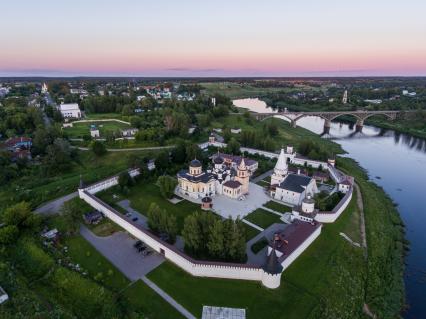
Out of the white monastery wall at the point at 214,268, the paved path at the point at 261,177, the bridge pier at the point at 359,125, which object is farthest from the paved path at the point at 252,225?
the bridge pier at the point at 359,125

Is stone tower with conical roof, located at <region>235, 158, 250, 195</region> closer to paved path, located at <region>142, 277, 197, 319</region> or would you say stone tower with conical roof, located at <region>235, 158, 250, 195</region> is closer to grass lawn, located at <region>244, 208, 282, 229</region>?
grass lawn, located at <region>244, 208, 282, 229</region>

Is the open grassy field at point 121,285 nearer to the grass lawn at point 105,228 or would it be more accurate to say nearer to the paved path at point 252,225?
the grass lawn at point 105,228

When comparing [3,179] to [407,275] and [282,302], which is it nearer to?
[282,302]

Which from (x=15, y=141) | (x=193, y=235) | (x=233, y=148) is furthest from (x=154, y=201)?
(x=15, y=141)

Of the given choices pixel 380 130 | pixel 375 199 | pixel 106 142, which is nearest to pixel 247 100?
pixel 380 130

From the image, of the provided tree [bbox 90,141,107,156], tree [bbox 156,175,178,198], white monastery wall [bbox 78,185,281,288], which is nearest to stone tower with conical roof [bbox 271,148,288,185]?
tree [bbox 156,175,178,198]

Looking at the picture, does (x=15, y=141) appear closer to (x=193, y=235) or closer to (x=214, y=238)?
(x=193, y=235)
